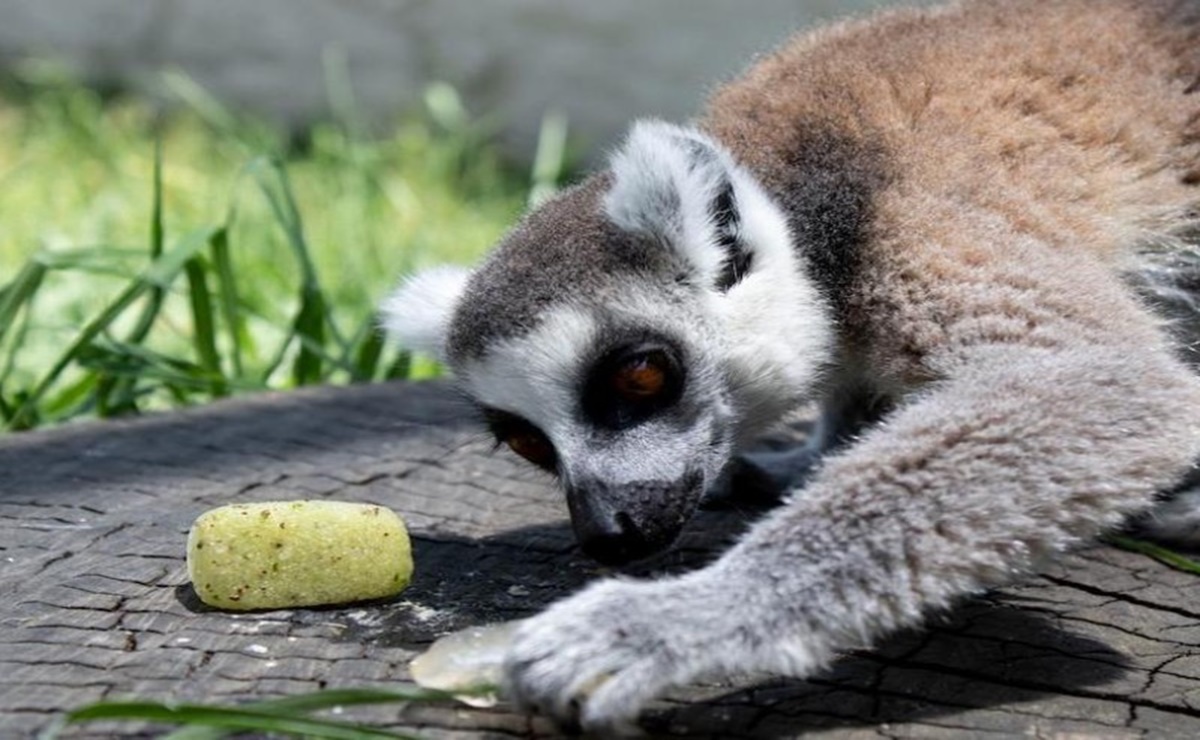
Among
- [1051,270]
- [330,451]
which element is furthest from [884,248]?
[330,451]

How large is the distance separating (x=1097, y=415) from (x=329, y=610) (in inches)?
55.7

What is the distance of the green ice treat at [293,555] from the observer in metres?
2.70

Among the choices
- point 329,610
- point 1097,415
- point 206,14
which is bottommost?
point 329,610

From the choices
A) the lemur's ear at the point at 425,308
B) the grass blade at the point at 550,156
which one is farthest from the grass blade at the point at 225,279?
the grass blade at the point at 550,156

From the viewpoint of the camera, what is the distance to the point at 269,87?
861 centimetres

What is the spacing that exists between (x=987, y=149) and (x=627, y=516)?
116cm

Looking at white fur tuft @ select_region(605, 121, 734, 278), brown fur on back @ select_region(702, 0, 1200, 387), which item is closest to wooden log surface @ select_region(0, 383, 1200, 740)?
brown fur on back @ select_region(702, 0, 1200, 387)

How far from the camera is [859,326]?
3.18 m

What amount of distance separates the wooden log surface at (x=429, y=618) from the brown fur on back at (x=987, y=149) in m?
0.56

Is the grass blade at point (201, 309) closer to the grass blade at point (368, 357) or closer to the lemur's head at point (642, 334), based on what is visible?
the grass blade at point (368, 357)

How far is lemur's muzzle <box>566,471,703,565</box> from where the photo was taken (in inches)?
112

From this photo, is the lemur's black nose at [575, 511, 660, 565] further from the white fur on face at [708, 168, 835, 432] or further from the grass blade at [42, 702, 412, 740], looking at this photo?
the grass blade at [42, 702, 412, 740]

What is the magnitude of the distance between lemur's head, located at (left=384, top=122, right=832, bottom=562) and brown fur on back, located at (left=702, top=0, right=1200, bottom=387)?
164mm

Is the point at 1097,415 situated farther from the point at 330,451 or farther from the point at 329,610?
the point at 330,451
